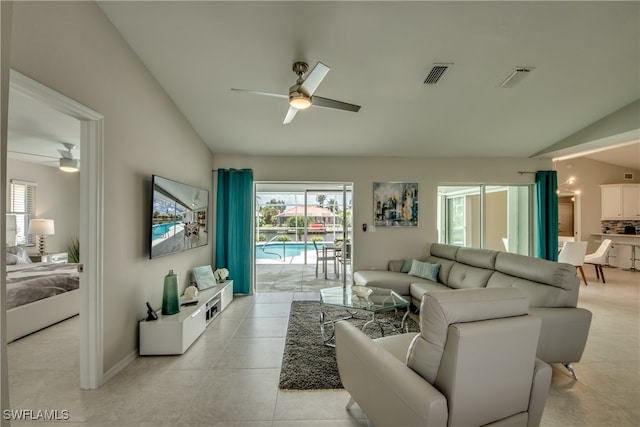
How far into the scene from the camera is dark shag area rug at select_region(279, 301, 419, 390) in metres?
2.11

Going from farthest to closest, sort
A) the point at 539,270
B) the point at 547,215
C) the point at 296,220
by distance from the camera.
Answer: the point at 296,220 < the point at 547,215 < the point at 539,270

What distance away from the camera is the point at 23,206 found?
4.97m

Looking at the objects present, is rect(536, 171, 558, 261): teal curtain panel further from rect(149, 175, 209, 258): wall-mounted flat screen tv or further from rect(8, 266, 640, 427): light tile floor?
rect(149, 175, 209, 258): wall-mounted flat screen tv

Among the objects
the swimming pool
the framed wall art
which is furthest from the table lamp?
the framed wall art

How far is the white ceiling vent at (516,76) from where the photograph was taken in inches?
109

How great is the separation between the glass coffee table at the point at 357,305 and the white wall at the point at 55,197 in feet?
19.2

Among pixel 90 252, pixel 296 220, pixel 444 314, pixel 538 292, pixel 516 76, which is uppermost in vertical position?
pixel 516 76

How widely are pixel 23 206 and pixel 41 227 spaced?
0.63 m

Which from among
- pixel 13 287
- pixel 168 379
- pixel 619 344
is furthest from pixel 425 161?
pixel 13 287

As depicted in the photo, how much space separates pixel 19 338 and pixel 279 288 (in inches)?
130

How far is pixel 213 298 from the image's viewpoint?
3.44 m

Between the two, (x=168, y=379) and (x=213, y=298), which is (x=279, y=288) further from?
(x=168, y=379)

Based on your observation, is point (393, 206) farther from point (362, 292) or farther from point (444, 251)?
point (362, 292)

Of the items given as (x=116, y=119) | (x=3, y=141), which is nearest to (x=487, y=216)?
(x=116, y=119)
